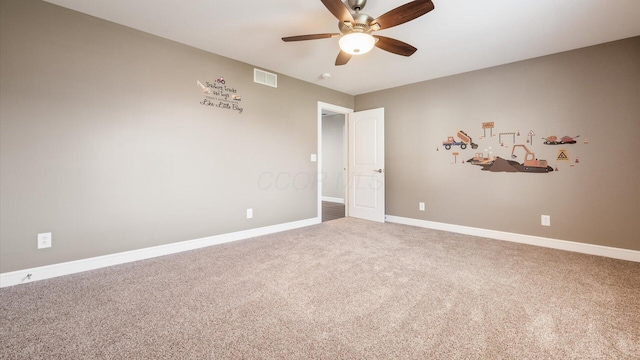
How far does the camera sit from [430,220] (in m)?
4.27

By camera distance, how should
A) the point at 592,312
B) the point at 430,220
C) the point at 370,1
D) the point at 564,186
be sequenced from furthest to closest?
1. the point at 430,220
2. the point at 564,186
3. the point at 370,1
4. the point at 592,312

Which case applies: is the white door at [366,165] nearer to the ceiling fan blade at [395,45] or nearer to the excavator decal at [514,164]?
the excavator decal at [514,164]

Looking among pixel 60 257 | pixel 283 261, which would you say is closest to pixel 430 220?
pixel 283 261

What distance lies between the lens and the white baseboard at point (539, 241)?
284 cm

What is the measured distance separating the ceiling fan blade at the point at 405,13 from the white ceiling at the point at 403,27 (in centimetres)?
32

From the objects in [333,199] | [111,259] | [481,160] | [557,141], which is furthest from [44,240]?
[333,199]

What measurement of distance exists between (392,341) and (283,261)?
4.89 ft

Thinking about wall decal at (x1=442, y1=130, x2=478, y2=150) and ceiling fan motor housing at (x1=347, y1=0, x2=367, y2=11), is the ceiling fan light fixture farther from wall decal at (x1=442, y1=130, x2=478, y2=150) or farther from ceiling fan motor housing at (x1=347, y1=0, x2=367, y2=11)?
wall decal at (x1=442, y1=130, x2=478, y2=150)

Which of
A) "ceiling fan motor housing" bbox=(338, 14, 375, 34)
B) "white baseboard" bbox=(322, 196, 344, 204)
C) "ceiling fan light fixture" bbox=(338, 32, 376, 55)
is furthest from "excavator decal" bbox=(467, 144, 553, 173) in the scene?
"white baseboard" bbox=(322, 196, 344, 204)

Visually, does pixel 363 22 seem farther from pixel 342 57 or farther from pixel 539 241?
pixel 539 241

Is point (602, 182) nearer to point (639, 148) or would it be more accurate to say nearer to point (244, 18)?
point (639, 148)

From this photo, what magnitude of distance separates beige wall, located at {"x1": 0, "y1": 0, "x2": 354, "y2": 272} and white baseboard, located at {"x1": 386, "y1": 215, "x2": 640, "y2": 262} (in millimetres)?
2759

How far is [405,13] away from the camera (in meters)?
1.88

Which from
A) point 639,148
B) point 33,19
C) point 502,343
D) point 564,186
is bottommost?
point 502,343
